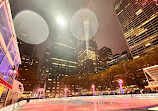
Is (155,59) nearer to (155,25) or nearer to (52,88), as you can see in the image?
(155,25)

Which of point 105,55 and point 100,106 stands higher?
point 105,55

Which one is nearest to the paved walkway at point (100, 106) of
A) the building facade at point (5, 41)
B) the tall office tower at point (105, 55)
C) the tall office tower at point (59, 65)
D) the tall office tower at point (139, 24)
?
the building facade at point (5, 41)

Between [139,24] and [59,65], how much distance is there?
114143mm

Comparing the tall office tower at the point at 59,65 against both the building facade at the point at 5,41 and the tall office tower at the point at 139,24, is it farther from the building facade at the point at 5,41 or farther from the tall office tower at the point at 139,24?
the tall office tower at the point at 139,24

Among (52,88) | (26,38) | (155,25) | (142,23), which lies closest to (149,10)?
(142,23)

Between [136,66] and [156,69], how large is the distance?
23.0ft

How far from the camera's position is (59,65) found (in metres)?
124

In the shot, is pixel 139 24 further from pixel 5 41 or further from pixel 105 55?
pixel 5 41

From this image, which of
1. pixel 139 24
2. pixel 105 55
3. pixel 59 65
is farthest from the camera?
pixel 105 55

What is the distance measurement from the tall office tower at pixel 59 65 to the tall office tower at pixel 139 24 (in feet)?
283

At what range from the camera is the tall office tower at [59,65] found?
10000 cm

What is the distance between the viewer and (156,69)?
2175 centimetres

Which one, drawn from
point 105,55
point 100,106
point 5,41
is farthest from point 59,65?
point 100,106

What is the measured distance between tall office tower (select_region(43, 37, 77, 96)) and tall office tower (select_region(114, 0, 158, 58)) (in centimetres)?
8638
